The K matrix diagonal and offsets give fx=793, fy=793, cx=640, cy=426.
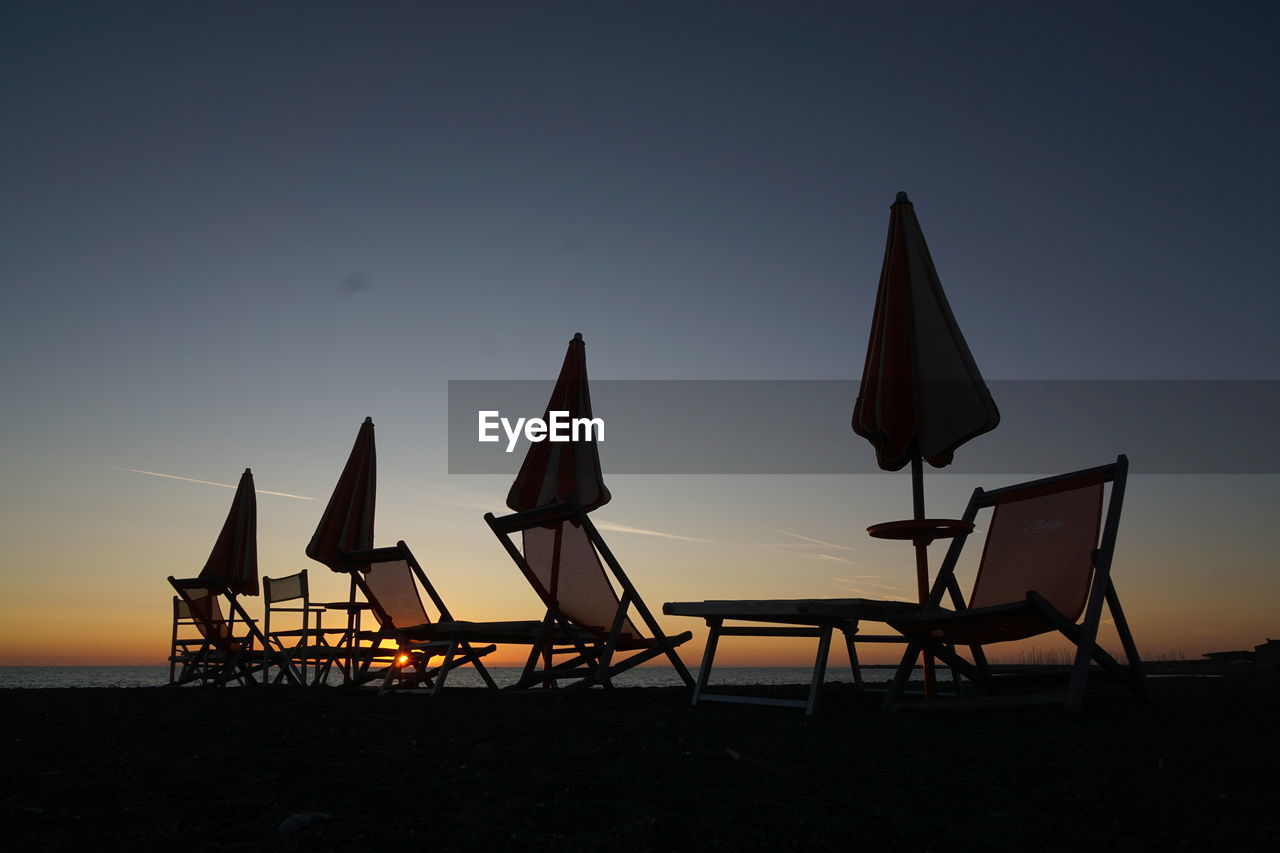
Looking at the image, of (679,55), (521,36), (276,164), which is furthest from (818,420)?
(276,164)

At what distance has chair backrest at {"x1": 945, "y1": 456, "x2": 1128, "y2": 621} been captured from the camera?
386 centimetres

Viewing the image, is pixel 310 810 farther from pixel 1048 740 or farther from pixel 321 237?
pixel 321 237

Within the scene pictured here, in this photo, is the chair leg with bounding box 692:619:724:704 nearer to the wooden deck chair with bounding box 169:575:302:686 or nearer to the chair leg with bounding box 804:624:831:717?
the chair leg with bounding box 804:624:831:717

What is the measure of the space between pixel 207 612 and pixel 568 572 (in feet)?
21.0

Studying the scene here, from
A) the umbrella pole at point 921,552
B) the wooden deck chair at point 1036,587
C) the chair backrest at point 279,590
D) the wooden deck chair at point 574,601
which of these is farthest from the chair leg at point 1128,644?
the chair backrest at point 279,590

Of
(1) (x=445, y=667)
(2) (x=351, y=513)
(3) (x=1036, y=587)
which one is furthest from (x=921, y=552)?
(2) (x=351, y=513)

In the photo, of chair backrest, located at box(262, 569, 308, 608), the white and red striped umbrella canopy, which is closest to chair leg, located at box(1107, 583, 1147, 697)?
the white and red striped umbrella canopy

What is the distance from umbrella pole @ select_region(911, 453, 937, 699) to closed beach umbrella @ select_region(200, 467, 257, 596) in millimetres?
8667

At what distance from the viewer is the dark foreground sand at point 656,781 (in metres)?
1.83

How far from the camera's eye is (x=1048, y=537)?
4199mm

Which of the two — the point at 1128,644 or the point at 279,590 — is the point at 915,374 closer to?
the point at 1128,644

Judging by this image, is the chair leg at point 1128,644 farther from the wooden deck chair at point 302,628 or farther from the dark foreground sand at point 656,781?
the wooden deck chair at point 302,628

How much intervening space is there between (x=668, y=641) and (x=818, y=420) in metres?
7.09

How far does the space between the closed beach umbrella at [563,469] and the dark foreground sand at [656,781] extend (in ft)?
7.30
